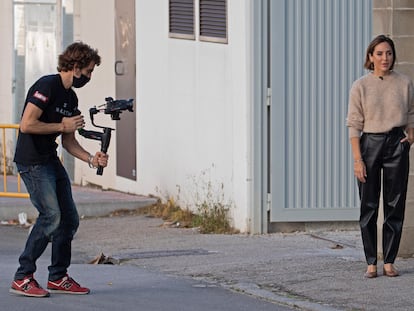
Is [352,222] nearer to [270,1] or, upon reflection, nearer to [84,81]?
[270,1]

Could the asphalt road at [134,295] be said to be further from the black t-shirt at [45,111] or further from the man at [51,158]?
the black t-shirt at [45,111]

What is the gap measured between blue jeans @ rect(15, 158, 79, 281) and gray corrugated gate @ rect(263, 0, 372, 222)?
3630 millimetres

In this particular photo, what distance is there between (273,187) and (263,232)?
46 centimetres

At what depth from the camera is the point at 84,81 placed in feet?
29.8

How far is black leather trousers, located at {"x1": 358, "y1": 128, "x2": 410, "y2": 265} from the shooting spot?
30.9 ft

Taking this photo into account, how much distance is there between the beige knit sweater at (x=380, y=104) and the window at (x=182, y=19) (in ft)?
14.7

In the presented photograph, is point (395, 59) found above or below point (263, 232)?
above

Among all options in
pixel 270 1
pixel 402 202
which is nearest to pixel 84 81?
pixel 402 202

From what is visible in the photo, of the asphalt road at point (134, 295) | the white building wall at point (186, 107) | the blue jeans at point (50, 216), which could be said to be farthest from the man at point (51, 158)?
the white building wall at point (186, 107)

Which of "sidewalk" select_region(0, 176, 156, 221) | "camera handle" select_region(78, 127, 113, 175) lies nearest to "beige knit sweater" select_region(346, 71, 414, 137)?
"camera handle" select_region(78, 127, 113, 175)

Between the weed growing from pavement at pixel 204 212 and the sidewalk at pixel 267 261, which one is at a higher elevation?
the weed growing from pavement at pixel 204 212

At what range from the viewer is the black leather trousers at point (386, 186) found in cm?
943

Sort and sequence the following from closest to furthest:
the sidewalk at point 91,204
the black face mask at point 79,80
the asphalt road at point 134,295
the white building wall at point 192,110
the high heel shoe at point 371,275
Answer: the asphalt road at point 134,295, the black face mask at point 79,80, the high heel shoe at point 371,275, the white building wall at point 192,110, the sidewalk at point 91,204

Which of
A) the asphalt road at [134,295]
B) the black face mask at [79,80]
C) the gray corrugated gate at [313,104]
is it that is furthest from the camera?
the gray corrugated gate at [313,104]
